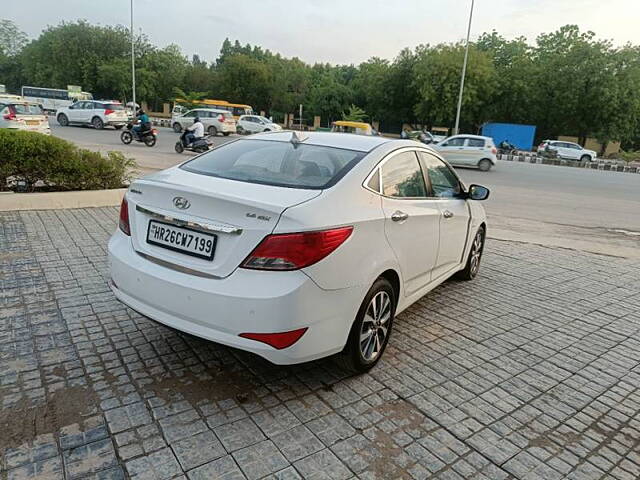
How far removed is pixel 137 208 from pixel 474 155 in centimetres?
2058

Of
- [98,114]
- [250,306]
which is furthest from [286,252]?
[98,114]

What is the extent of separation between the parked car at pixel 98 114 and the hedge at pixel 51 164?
879 inches

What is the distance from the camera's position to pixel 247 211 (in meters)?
2.60

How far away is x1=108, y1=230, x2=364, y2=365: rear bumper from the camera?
2520 mm

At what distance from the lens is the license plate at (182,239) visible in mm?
2674

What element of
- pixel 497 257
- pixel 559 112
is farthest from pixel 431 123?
pixel 497 257

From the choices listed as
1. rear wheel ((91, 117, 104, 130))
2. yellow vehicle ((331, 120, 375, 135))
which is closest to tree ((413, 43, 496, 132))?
yellow vehicle ((331, 120, 375, 135))

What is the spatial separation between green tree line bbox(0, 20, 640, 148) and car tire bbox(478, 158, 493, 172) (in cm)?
2508

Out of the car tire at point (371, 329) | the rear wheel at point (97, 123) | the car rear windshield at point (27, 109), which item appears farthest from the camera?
the rear wheel at point (97, 123)

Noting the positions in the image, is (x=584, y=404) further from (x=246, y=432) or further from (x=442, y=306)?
(x=246, y=432)

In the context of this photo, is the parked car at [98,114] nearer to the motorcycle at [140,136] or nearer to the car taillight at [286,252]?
the motorcycle at [140,136]

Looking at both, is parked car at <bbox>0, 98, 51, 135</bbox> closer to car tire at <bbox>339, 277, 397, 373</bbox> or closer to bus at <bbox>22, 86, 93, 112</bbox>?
car tire at <bbox>339, 277, 397, 373</bbox>

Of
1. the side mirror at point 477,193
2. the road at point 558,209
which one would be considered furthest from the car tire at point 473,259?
the road at point 558,209

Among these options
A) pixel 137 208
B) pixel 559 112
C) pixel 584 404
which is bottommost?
pixel 584 404
